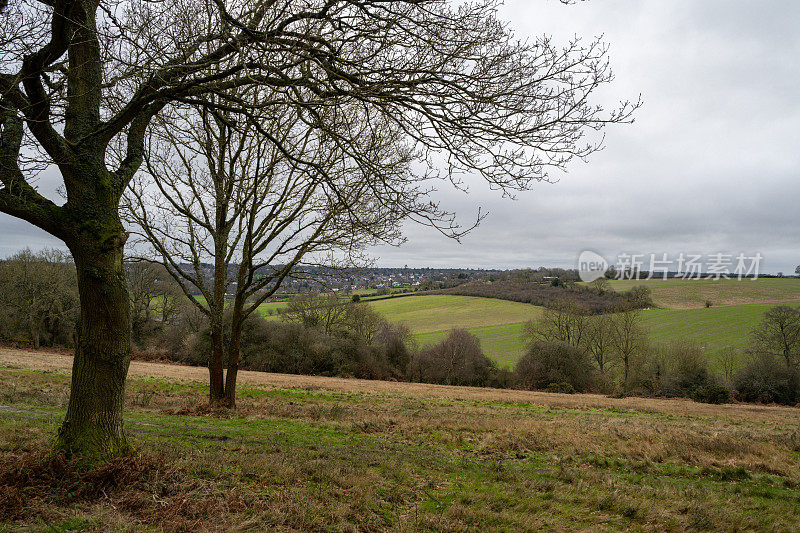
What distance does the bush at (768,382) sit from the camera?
33.8 meters

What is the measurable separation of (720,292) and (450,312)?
49.8 meters

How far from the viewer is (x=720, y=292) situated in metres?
77.7

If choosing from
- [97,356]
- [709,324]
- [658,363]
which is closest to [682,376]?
[658,363]

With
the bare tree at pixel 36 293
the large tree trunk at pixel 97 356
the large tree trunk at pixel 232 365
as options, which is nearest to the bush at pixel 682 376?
the large tree trunk at pixel 232 365

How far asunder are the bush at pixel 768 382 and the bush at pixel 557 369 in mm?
11590

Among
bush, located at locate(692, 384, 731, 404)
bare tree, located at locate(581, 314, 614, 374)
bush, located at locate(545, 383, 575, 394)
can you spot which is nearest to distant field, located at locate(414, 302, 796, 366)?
bare tree, located at locate(581, 314, 614, 374)

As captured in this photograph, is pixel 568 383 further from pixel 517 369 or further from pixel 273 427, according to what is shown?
pixel 273 427

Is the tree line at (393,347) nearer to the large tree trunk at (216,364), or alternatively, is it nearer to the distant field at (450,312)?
the distant field at (450,312)

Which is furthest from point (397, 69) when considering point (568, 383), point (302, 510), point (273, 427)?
point (568, 383)

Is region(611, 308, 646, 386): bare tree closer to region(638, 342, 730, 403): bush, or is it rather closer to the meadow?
region(638, 342, 730, 403): bush

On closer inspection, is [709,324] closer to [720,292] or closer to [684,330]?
[684,330]

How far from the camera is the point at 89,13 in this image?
5281 millimetres

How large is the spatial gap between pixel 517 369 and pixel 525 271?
50.0 meters

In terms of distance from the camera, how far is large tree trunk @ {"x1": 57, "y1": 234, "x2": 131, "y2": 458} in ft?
16.7
